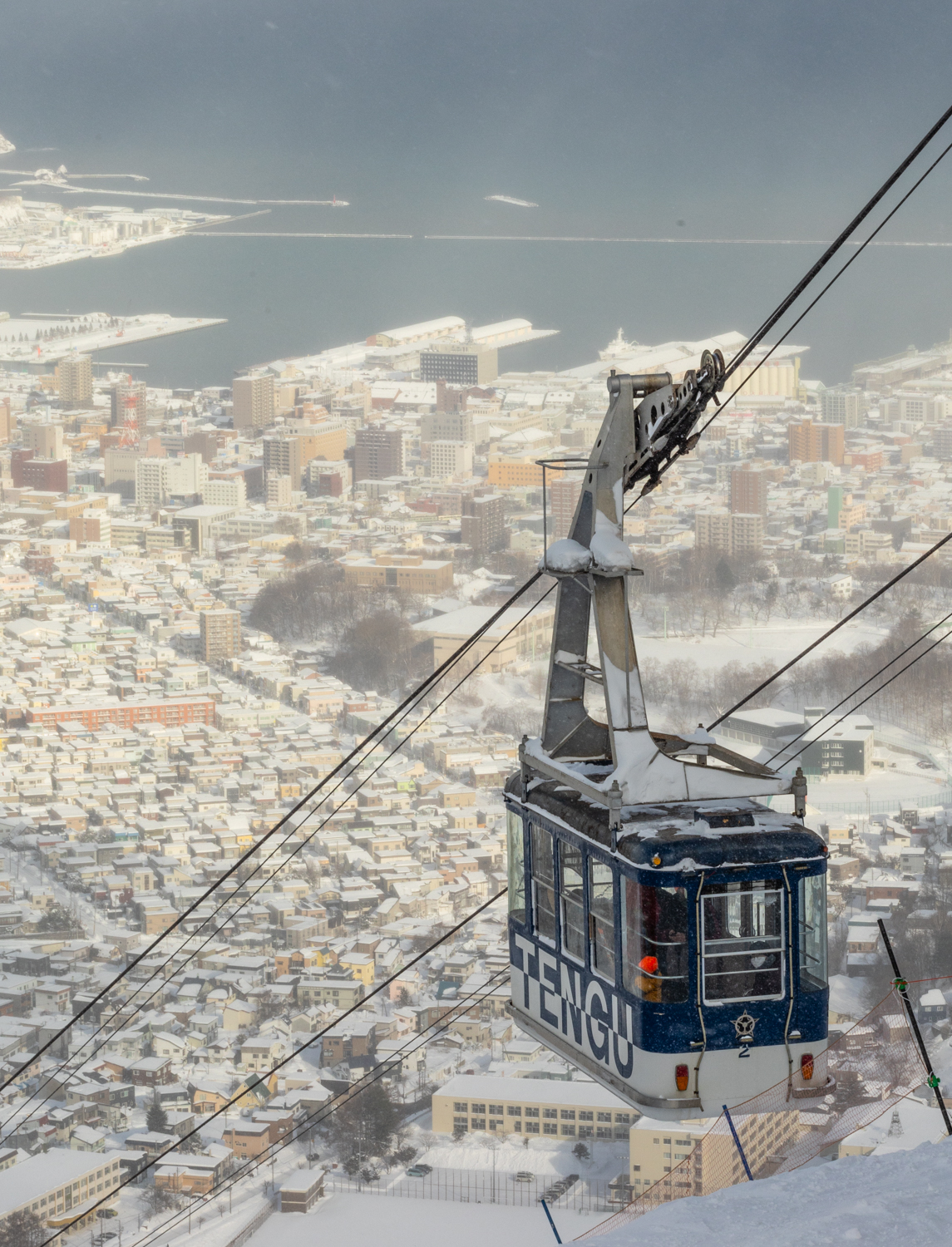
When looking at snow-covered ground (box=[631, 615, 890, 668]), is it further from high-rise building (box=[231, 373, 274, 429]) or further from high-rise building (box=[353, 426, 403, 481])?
high-rise building (box=[231, 373, 274, 429])

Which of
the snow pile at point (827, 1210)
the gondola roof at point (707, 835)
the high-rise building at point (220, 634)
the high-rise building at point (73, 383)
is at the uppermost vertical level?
the high-rise building at point (73, 383)

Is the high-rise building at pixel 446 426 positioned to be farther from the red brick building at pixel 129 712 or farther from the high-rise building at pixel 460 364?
the red brick building at pixel 129 712

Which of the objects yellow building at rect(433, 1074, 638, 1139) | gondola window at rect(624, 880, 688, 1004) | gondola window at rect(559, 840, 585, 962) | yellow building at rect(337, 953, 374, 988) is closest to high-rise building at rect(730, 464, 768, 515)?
yellow building at rect(337, 953, 374, 988)

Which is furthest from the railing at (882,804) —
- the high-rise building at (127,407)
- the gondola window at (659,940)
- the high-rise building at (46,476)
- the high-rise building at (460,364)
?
the high-rise building at (127,407)

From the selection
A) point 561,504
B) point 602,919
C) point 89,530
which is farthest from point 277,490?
point 602,919

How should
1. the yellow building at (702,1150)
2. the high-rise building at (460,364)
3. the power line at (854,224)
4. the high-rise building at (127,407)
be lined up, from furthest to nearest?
the high-rise building at (460,364)
the high-rise building at (127,407)
the yellow building at (702,1150)
the power line at (854,224)
